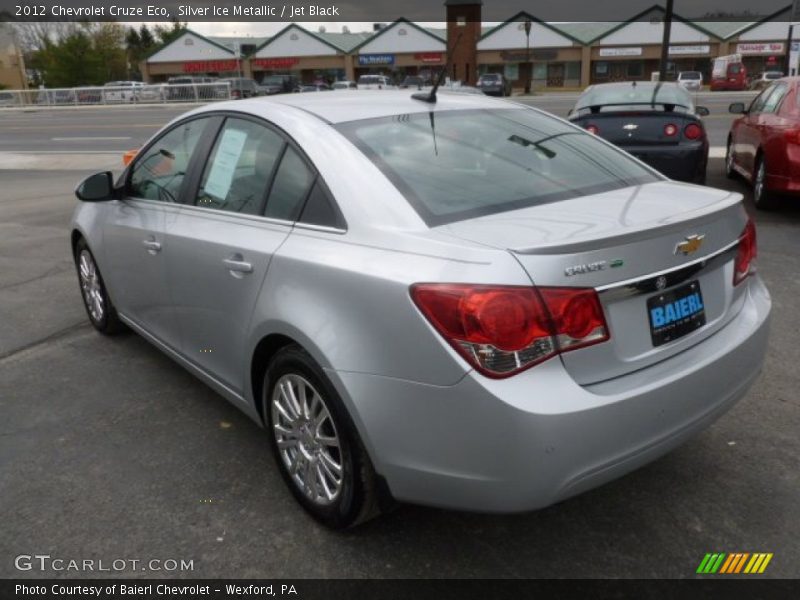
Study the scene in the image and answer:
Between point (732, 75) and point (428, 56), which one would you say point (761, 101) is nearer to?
point (732, 75)

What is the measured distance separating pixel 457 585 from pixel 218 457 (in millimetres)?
1394

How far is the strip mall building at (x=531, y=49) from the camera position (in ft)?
202

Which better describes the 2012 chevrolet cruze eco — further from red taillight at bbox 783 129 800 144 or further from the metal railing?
the metal railing

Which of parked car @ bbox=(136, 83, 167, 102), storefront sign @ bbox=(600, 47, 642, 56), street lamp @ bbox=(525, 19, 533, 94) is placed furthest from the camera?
storefront sign @ bbox=(600, 47, 642, 56)

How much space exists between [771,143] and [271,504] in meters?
6.90

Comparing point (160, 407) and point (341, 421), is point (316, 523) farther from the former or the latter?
point (160, 407)

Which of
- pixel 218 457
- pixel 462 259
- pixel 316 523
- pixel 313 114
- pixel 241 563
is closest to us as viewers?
pixel 462 259

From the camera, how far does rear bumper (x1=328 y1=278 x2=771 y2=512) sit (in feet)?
6.82

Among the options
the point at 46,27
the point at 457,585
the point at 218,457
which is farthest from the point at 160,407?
the point at 46,27

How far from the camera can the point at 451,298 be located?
6.91 feet

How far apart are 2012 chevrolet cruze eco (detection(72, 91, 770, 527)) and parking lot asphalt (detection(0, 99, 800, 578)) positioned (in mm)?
251

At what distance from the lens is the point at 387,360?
2.23 metres

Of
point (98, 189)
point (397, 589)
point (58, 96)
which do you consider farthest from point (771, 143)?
Result: point (58, 96)

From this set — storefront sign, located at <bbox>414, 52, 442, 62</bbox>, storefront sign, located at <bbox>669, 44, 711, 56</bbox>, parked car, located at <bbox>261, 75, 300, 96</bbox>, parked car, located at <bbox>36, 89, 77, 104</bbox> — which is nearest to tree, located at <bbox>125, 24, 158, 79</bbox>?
storefront sign, located at <bbox>414, 52, 442, 62</bbox>
